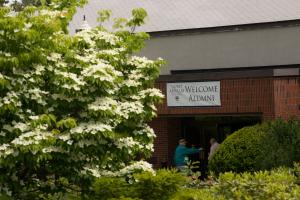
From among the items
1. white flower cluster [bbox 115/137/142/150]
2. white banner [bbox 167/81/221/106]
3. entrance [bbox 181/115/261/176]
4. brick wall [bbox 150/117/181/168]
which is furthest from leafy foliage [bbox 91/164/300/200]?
brick wall [bbox 150/117/181/168]

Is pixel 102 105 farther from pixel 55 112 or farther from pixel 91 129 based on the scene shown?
pixel 55 112

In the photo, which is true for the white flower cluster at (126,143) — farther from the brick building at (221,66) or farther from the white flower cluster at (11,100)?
the brick building at (221,66)

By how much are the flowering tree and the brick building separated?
8.98m

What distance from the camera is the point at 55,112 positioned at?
10.5m

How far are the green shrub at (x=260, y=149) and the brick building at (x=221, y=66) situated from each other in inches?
110

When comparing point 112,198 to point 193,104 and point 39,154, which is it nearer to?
point 39,154

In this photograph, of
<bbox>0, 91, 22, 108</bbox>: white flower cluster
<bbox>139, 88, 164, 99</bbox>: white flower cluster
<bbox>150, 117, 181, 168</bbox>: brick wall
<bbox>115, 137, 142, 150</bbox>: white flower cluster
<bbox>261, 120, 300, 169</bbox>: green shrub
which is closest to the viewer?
<bbox>0, 91, 22, 108</bbox>: white flower cluster

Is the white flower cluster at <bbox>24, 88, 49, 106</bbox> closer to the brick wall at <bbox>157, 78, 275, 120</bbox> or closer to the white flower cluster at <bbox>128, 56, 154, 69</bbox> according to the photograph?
the white flower cluster at <bbox>128, 56, 154, 69</bbox>

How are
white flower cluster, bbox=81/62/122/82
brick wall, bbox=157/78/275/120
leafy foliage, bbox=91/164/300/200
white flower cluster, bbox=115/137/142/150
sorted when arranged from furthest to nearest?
brick wall, bbox=157/78/275/120
white flower cluster, bbox=115/137/142/150
white flower cluster, bbox=81/62/122/82
leafy foliage, bbox=91/164/300/200

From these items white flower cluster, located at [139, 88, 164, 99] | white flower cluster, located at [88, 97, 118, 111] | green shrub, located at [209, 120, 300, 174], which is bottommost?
green shrub, located at [209, 120, 300, 174]

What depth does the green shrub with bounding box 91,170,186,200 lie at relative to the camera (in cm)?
873

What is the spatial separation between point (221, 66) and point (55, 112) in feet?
45.8

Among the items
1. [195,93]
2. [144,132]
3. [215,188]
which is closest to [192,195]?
[215,188]

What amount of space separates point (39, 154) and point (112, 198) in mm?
1433
